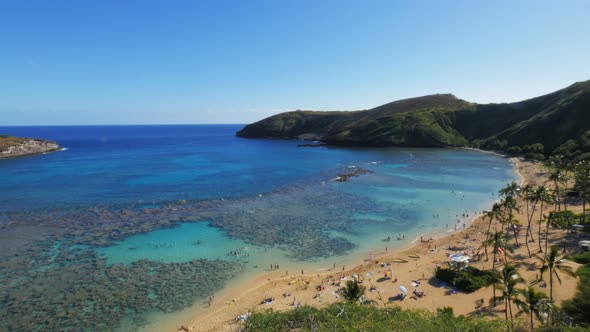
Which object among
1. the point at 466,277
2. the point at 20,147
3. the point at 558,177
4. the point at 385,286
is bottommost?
the point at 385,286

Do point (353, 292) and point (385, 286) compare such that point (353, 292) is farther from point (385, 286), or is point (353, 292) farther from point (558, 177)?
point (558, 177)

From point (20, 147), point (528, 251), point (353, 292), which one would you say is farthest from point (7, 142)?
point (528, 251)

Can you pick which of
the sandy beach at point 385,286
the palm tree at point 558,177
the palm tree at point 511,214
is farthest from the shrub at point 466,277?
the palm tree at point 558,177

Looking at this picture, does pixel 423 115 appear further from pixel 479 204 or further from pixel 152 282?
pixel 152 282

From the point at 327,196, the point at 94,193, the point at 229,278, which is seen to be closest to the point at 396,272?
the point at 229,278

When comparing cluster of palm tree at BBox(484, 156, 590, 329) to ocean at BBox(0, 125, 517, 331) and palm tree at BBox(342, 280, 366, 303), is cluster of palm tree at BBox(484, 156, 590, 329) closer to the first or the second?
ocean at BBox(0, 125, 517, 331)

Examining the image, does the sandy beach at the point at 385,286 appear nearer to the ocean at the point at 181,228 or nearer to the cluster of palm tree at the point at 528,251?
Result: the cluster of palm tree at the point at 528,251
